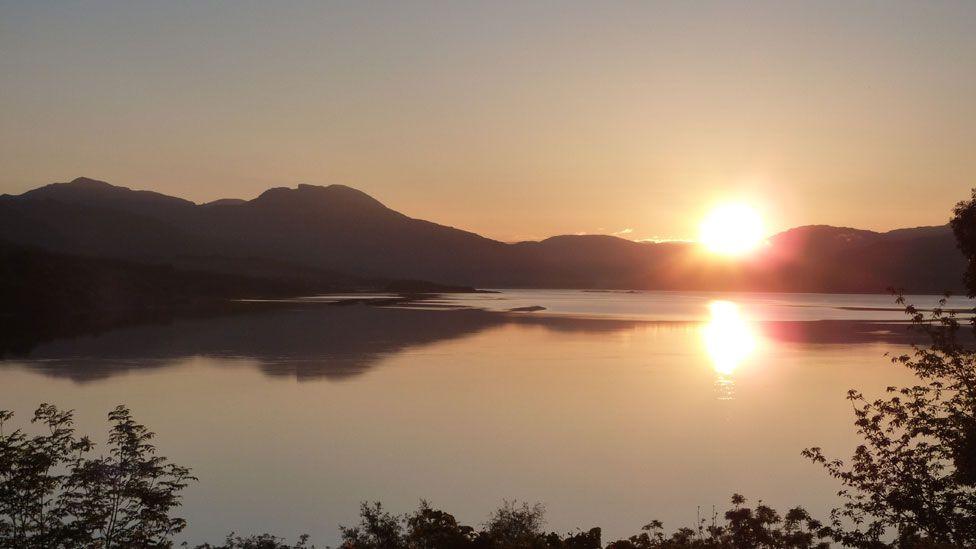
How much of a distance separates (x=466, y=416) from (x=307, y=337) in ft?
107

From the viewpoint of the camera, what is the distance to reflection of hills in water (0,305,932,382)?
4300 centimetres

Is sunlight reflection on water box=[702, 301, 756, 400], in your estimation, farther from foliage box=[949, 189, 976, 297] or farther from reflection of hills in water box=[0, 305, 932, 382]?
foliage box=[949, 189, 976, 297]

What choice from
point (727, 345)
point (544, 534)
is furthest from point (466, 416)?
point (727, 345)

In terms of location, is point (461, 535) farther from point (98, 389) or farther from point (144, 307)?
point (144, 307)

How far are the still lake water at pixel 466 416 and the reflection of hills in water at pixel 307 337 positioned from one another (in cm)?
38

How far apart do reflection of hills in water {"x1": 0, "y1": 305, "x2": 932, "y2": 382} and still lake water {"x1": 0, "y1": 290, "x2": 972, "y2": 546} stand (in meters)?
0.38

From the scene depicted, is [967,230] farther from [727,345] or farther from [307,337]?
[307,337]

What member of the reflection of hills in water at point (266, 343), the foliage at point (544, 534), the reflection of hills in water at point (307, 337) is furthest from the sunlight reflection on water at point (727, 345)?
the foliage at point (544, 534)

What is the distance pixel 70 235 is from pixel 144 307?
362 feet

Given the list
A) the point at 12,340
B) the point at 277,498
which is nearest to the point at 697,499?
the point at 277,498

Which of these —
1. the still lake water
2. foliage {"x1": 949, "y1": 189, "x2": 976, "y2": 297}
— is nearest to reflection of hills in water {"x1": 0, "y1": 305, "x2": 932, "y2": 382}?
the still lake water

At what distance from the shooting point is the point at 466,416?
3000 cm

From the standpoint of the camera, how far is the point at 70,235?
632 feet

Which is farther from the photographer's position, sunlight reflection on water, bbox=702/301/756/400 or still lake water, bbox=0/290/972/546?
sunlight reflection on water, bbox=702/301/756/400
